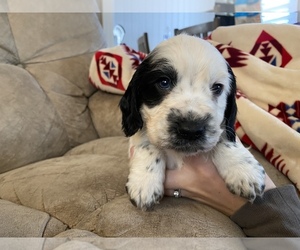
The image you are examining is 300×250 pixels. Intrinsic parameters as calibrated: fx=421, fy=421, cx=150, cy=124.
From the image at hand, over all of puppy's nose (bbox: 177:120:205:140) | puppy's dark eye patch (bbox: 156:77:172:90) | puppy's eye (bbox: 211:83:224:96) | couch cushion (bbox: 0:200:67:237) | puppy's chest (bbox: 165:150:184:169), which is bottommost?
couch cushion (bbox: 0:200:67:237)

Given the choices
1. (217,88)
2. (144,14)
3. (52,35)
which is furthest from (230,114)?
(144,14)

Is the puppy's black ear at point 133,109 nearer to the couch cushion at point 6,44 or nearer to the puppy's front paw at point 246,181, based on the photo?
the puppy's front paw at point 246,181

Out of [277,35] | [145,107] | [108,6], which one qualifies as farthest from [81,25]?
[145,107]

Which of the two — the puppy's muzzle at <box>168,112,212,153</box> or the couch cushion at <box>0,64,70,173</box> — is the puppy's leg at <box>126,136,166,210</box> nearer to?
the puppy's muzzle at <box>168,112,212,153</box>

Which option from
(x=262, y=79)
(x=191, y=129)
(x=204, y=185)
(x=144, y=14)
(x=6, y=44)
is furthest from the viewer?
(x=144, y=14)

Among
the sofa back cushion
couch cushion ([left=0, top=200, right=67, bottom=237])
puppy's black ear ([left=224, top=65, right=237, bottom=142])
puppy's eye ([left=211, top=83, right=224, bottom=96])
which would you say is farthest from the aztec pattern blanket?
couch cushion ([left=0, top=200, right=67, bottom=237])

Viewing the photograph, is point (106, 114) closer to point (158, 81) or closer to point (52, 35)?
point (52, 35)

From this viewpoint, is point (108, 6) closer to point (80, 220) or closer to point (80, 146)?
point (80, 146)
